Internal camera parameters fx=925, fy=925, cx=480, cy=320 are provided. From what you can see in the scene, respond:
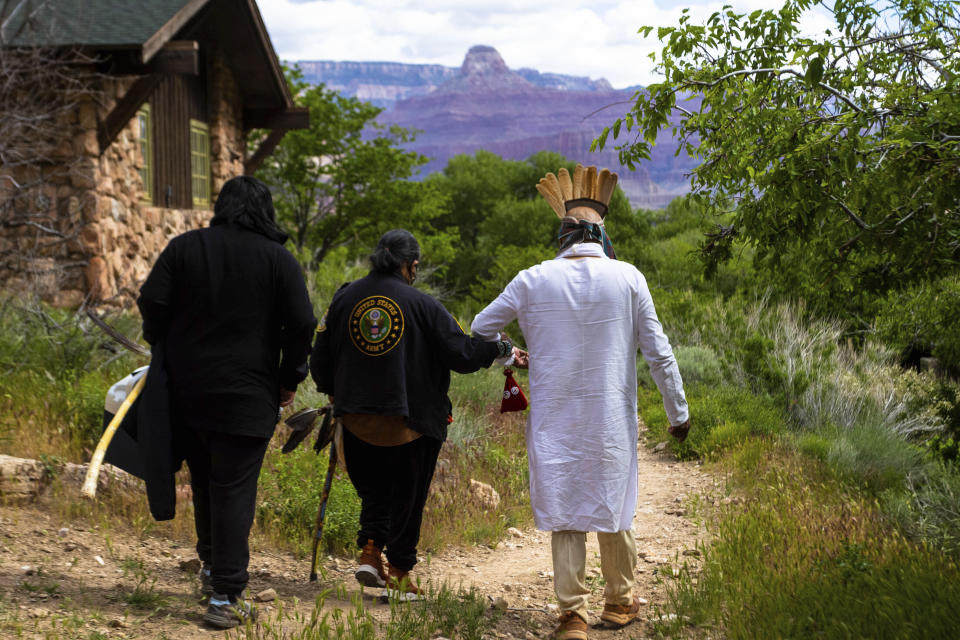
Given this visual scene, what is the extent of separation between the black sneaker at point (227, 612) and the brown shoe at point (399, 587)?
0.72 metres

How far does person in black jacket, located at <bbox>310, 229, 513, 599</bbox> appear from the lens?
15.0ft

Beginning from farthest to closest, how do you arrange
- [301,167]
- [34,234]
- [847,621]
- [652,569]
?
1. [301,167]
2. [34,234]
3. [652,569]
4. [847,621]

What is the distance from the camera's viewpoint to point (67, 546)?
16.5 feet

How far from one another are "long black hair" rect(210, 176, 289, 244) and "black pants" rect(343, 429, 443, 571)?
121 cm

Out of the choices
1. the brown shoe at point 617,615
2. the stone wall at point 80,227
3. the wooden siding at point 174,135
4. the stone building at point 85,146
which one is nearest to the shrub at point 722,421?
the brown shoe at point 617,615

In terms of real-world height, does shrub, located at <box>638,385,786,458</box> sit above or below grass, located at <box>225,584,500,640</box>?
below

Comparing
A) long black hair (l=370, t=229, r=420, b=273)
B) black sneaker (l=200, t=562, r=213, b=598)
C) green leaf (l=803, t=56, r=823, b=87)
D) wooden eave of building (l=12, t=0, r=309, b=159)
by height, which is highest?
wooden eave of building (l=12, t=0, r=309, b=159)

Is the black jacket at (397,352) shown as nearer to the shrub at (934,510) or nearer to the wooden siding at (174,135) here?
the shrub at (934,510)

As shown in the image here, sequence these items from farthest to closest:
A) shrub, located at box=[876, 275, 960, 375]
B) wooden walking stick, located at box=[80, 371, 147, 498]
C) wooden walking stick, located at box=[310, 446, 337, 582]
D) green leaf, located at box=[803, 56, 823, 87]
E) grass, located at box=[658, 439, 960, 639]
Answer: shrub, located at box=[876, 275, 960, 375], wooden walking stick, located at box=[310, 446, 337, 582], wooden walking stick, located at box=[80, 371, 147, 498], grass, located at box=[658, 439, 960, 639], green leaf, located at box=[803, 56, 823, 87]

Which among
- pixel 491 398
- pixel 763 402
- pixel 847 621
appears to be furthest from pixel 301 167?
pixel 847 621

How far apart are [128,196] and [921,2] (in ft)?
34.2

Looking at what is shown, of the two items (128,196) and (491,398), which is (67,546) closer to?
(491,398)

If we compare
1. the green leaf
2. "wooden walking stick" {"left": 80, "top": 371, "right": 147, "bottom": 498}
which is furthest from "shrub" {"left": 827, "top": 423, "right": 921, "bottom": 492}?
"wooden walking stick" {"left": 80, "top": 371, "right": 147, "bottom": 498}

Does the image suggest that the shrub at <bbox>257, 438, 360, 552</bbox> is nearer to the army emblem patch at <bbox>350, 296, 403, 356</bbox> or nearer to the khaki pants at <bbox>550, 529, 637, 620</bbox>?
the army emblem patch at <bbox>350, 296, 403, 356</bbox>
